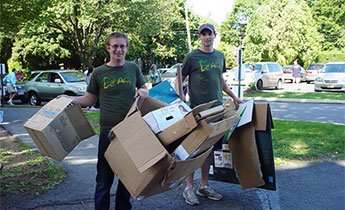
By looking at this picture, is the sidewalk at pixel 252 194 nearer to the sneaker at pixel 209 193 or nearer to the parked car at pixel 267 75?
the sneaker at pixel 209 193

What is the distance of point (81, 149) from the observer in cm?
662

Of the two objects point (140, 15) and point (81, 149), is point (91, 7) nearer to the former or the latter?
point (140, 15)

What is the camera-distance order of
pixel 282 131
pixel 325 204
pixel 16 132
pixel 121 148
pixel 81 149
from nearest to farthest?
pixel 121 148
pixel 325 204
pixel 81 149
pixel 282 131
pixel 16 132

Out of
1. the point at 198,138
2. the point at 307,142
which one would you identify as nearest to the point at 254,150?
the point at 198,138

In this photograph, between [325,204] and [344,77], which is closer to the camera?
[325,204]

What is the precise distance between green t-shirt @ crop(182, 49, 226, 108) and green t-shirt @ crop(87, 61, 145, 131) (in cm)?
93

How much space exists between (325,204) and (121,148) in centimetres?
268

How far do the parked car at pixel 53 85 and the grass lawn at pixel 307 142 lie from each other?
922 cm

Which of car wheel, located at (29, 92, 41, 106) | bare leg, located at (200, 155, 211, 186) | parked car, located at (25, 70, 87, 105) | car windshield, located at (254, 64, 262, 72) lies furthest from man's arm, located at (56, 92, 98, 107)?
car windshield, located at (254, 64, 262, 72)

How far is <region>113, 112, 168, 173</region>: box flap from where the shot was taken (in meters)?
2.35

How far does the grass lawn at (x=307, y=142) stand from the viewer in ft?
19.0

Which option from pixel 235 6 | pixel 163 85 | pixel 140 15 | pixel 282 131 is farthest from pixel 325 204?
pixel 235 6

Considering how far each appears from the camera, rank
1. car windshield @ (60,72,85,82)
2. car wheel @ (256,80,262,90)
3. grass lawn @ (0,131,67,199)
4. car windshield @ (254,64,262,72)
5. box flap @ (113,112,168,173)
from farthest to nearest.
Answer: car windshield @ (254,64,262,72) → car wheel @ (256,80,262,90) → car windshield @ (60,72,85,82) → grass lawn @ (0,131,67,199) → box flap @ (113,112,168,173)

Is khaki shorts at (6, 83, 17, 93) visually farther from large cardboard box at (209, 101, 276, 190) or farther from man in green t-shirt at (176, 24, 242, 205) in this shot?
large cardboard box at (209, 101, 276, 190)
